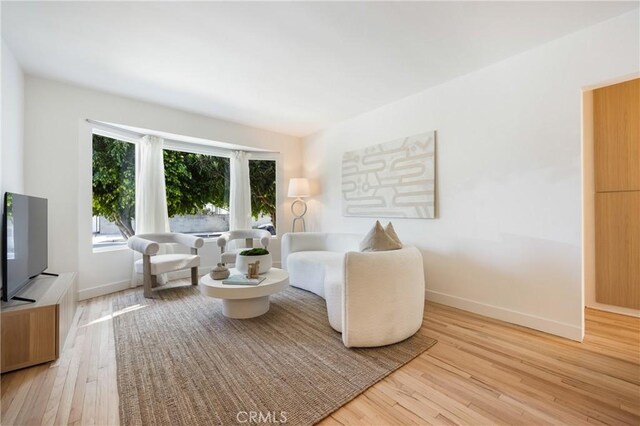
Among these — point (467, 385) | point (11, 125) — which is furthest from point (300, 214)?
point (467, 385)

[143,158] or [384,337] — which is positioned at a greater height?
[143,158]

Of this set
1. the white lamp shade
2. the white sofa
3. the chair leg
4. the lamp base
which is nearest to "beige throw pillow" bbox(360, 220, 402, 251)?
the white sofa

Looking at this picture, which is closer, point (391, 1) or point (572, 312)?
point (391, 1)

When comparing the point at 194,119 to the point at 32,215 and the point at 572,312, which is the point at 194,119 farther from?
the point at 572,312

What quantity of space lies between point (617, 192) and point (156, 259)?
5103 mm

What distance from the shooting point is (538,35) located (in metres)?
2.09

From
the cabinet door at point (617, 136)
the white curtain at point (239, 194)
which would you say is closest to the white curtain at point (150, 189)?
the white curtain at point (239, 194)

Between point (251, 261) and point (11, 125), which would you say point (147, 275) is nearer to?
point (251, 261)

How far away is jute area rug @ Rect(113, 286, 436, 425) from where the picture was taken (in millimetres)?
1331

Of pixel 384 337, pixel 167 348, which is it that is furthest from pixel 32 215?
pixel 384 337

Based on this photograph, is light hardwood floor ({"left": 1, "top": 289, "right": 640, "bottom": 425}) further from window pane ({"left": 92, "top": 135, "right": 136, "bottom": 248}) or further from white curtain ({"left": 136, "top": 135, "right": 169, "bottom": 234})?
white curtain ({"left": 136, "top": 135, "right": 169, "bottom": 234})

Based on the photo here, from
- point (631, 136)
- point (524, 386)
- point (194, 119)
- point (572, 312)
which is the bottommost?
point (524, 386)

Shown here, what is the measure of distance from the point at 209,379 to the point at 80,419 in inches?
23.1

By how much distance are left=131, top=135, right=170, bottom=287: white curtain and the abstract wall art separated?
2.63 m
